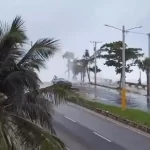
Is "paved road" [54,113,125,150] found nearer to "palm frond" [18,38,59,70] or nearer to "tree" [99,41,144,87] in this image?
"palm frond" [18,38,59,70]

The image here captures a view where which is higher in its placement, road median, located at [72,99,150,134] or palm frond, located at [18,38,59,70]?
palm frond, located at [18,38,59,70]

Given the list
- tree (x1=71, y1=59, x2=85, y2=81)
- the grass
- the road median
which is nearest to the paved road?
the road median

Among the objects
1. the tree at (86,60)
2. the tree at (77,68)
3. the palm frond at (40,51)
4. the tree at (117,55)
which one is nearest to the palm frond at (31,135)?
the palm frond at (40,51)

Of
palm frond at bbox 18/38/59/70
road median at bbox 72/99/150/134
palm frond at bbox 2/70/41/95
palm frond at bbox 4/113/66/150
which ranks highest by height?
palm frond at bbox 18/38/59/70

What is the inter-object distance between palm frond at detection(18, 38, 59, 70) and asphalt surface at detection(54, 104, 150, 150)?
9106 mm

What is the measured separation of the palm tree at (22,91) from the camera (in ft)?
31.2

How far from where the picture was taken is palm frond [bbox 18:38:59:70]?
10508 mm

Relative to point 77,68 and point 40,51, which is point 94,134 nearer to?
point 40,51

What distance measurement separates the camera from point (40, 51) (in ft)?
34.6

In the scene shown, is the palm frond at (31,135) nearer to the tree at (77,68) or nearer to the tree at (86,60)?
the tree at (86,60)

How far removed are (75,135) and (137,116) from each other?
654 centimetres

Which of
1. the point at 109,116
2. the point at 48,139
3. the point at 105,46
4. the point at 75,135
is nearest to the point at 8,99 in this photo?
the point at 48,139

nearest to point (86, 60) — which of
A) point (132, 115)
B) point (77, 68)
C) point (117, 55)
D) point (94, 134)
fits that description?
point (77, 68)

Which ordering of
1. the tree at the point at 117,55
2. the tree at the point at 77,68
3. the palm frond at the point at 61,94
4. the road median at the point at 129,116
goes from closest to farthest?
the palm frond at the point at 61,94, the road median at the point at 129,116, the tree at the point at 117,55, the tree at the point at 77,68
